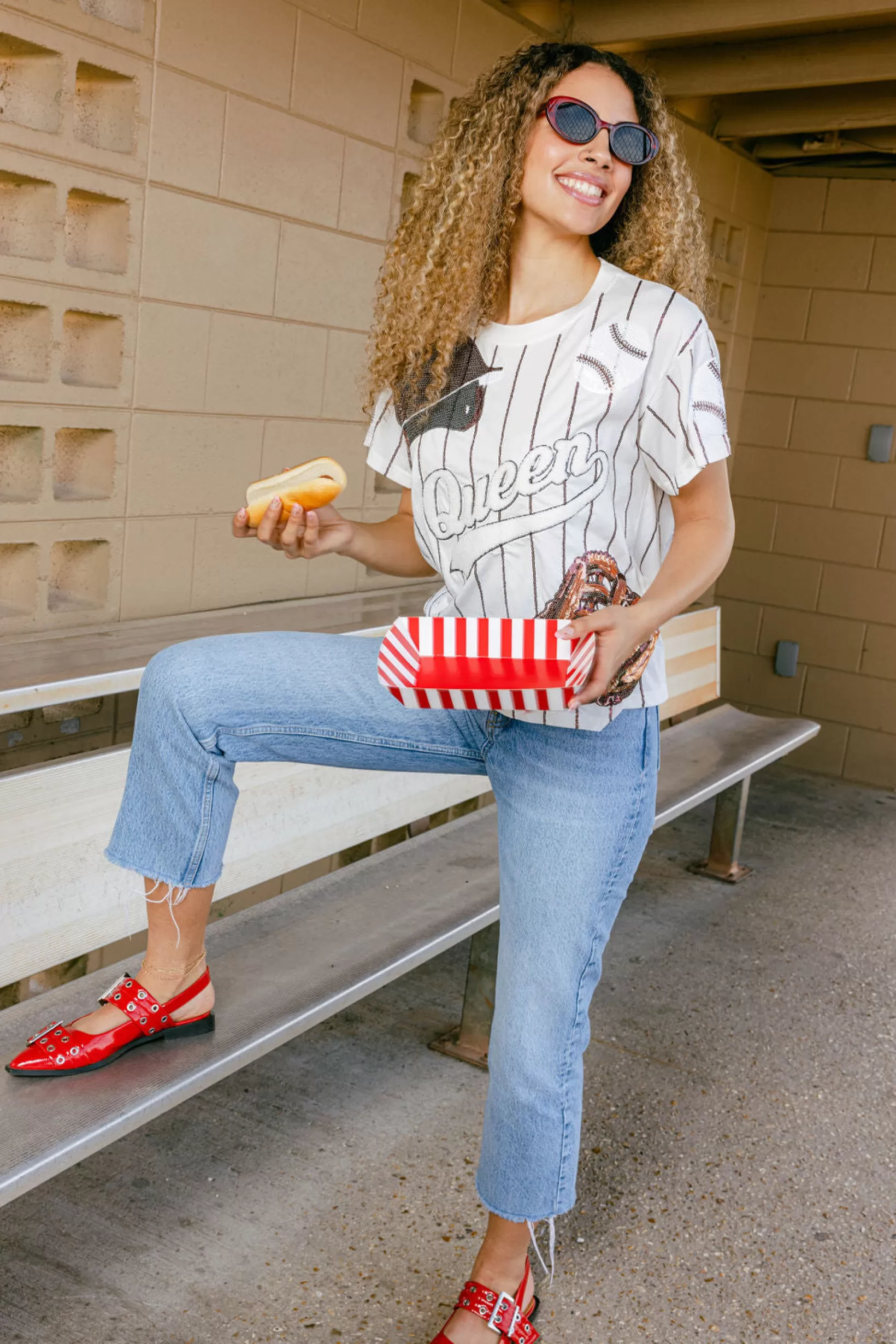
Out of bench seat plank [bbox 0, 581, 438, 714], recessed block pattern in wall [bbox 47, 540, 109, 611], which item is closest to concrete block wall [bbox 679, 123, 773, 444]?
bench seat plank [bbox 0, 581, 438, 714]

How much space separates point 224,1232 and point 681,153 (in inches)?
73.2

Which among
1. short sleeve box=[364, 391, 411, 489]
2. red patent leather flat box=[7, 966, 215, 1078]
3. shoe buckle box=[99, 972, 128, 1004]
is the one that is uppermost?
short sleeve box=[364, 391, 411, 489]

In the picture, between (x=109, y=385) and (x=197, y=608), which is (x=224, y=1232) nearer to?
(x=197, y=608)

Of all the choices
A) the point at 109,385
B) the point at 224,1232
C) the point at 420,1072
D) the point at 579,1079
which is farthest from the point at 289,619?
the point at 579,1079

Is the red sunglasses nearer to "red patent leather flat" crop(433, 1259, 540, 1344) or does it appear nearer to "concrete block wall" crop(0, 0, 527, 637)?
"concrete block wall" crop(0, 0, 527, 637)

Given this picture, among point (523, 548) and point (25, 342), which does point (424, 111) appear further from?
point (523, 548)

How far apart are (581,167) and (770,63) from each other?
11.3 feet

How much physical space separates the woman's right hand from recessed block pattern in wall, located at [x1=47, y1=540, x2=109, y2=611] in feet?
4.25

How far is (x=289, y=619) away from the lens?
326cm

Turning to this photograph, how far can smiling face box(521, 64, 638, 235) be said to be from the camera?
1.59m

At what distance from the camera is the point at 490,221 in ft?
5.40

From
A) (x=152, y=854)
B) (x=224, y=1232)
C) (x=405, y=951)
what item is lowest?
(x=224, y=1232)

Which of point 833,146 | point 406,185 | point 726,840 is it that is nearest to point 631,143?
point 406,185

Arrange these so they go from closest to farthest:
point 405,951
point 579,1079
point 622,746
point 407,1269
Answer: point 622,746
point 579,1079
point 407,1269
point 405,951
